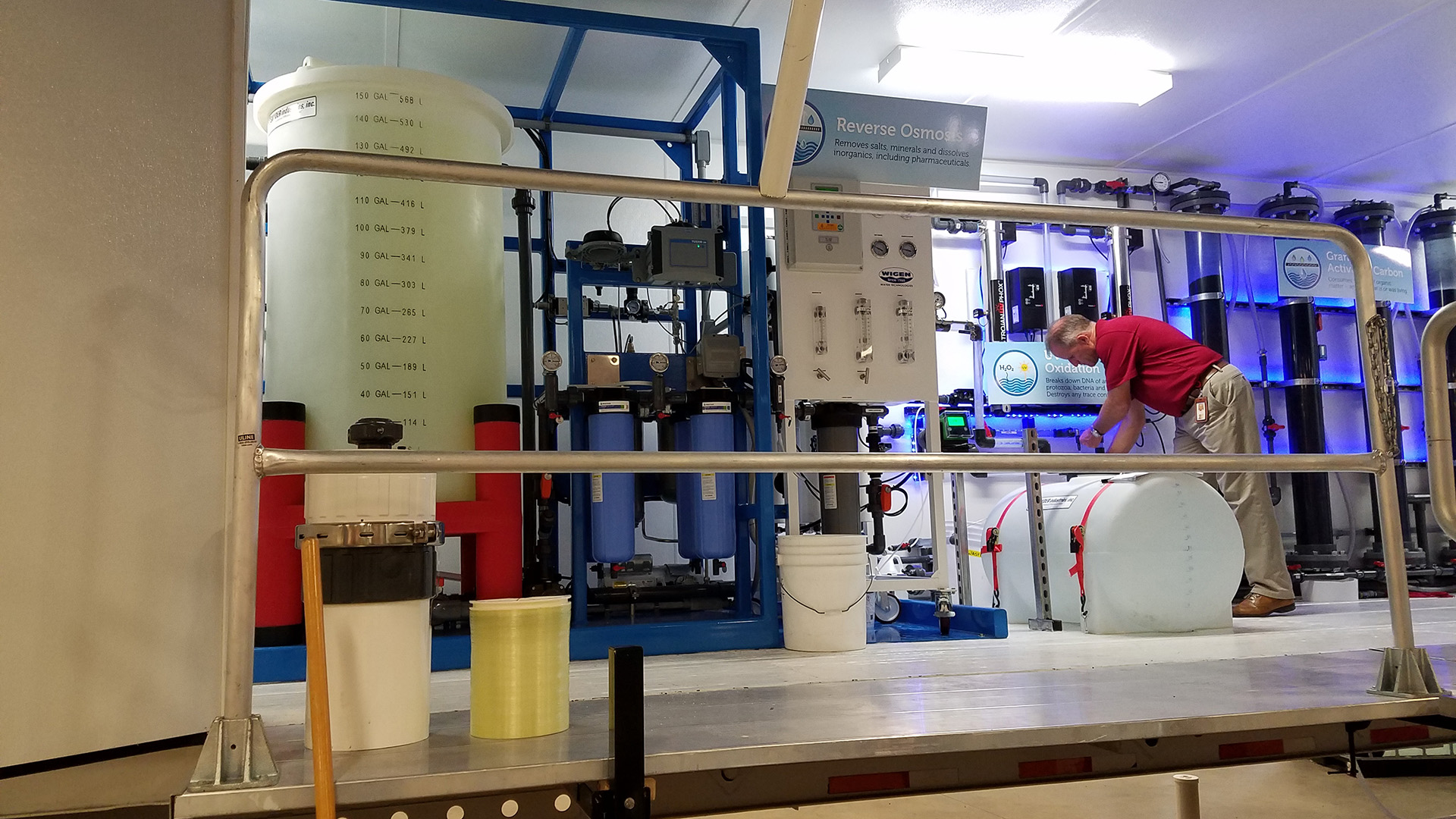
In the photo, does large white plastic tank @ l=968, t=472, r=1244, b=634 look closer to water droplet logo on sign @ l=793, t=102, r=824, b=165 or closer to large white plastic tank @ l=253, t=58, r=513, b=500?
water droplet logo on sign @ l=793, t=102, r=824, b=165

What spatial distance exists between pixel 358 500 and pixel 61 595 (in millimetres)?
468

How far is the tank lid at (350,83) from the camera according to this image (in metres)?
3.15

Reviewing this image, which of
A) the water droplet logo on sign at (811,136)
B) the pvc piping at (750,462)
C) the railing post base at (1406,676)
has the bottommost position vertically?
the railing post base at (1406,676)

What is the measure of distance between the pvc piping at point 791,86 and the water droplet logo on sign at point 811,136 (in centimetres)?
277

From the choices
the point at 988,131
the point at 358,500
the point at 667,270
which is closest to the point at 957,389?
the point at 988,131

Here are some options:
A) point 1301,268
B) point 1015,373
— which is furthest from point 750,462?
point 1301,268

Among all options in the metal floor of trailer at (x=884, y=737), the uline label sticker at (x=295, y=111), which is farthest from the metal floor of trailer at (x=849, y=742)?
the uline label sticker at (x=295, y=111)

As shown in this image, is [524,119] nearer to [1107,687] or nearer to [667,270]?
[667,270]

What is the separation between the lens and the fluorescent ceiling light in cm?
578

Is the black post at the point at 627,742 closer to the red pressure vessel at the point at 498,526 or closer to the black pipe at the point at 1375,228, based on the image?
the red pressure vessel at the point at 498,526

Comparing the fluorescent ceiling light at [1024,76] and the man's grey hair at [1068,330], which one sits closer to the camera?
the man's grey hair at [1068,330]

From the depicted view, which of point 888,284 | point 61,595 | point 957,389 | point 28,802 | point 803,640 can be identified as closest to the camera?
point 28,802

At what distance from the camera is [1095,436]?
16.2ft

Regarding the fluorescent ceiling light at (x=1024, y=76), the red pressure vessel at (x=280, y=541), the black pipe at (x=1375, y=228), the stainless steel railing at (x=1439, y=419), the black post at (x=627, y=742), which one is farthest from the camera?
the black pipe at (x=1375, y=228)
